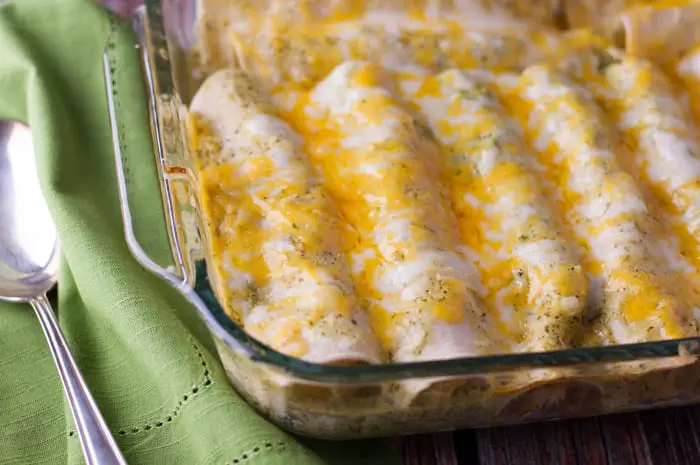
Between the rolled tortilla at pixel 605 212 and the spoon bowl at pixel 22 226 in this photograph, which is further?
the spoon bowl at pixel 22 226

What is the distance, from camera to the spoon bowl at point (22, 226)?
4.21 feet

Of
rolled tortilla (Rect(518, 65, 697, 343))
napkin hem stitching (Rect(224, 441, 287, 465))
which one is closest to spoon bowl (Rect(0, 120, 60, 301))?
napkin hem stitching (Rect(224, 441, 287, 465))

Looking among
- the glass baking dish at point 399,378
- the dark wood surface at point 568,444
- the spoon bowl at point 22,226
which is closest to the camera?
the glass baking dish at point 399,378

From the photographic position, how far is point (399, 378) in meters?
0.94

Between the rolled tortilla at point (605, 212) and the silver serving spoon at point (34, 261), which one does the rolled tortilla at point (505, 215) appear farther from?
the silver serving spoon at point (34, 261)

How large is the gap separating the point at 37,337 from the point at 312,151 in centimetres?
48

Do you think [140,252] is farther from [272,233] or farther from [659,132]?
[659,132]

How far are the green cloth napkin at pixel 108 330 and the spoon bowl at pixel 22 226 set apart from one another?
0.03 metres

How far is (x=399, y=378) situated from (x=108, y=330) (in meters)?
0.48

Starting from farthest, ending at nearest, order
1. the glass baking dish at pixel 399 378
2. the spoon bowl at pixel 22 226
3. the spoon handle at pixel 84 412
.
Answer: the spoon bowl at pixel 22 226
the spoon handle at pixel 84 412
the glass baking dish at pixel 399 378

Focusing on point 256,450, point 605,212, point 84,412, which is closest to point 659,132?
point 605,212

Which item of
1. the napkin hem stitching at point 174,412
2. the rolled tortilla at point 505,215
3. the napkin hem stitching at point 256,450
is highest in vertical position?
the rolled tortilla at point 505,215

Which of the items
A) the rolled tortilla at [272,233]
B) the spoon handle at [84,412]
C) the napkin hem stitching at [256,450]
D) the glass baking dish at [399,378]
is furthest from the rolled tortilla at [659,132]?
the spoon handle at [84,412]

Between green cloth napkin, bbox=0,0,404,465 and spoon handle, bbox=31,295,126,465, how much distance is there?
0.03 meters
